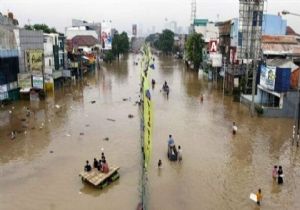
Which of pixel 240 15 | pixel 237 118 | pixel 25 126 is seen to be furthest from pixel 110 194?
pixel 240 15

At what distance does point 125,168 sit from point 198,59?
64.9 meters

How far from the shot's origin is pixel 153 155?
30.3 metres

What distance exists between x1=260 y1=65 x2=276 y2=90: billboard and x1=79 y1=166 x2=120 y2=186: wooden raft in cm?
2329

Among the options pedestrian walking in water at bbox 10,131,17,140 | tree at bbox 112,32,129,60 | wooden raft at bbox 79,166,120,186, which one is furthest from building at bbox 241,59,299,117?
tree at bbox 112,32,129,60

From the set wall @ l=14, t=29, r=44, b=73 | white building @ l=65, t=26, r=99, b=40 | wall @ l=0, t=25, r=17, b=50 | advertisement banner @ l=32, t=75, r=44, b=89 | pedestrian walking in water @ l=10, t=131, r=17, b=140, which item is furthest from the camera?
white building @ l=65, t=26, r=99, b=40

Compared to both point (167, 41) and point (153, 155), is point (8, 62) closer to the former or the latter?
point (153, 155)

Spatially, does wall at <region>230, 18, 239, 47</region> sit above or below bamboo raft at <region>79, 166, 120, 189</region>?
above

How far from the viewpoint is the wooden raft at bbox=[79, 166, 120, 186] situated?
23984 millimetres

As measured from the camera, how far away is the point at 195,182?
81.8 feet

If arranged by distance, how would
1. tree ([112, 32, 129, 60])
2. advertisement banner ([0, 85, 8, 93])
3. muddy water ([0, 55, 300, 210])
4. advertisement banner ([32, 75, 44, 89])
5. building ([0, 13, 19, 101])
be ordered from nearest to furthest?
muddy water ([0, 55, 300, 210]) < advertisement banner ([0, 85, 8, 93]) < building ([0, 13, 19, 101]) < advertisement banner ([32, 75, 44, 89]) < tree ([112, 32, 129, 60])

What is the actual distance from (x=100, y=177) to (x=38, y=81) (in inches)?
1276

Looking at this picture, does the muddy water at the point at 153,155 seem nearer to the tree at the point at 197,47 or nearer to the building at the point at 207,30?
the tree at the point at 197,47

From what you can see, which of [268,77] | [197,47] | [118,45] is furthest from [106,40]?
[268,77]

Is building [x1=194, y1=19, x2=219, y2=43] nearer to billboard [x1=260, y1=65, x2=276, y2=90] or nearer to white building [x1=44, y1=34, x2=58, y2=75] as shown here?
white building [x1=44, y1=34, x2=58, y2=75]
